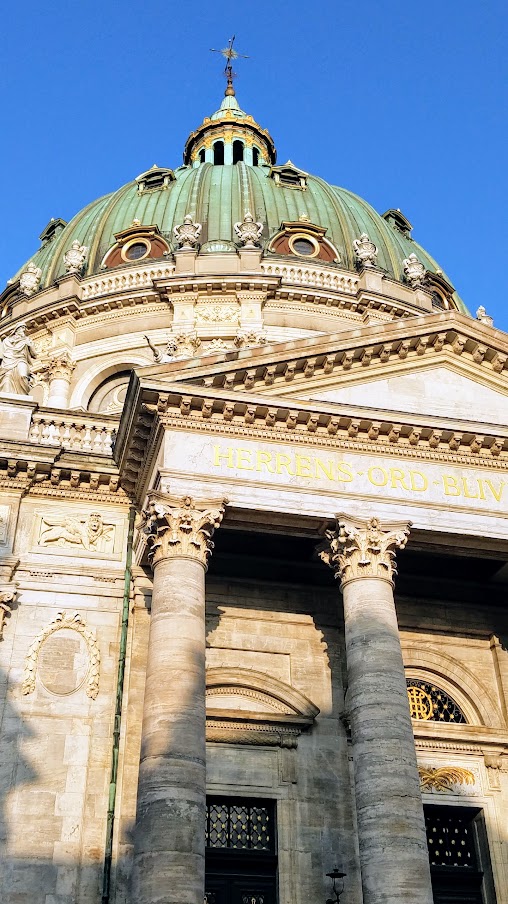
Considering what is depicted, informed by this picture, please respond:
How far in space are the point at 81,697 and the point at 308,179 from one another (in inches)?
996

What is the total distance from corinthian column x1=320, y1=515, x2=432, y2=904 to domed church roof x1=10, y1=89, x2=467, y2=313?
16941 mm

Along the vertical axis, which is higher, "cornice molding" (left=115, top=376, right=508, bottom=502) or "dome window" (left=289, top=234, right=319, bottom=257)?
"dome window" (left=289, top=234, right=319, bottom=257)

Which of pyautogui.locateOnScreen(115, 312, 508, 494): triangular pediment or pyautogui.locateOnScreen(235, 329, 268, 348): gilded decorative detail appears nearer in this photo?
pyautogui.locateOnScreen(115, 312, 508, 494): triangular pediment

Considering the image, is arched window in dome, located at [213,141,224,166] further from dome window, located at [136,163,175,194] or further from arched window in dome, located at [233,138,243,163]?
dome window, located at [136,163,175,194]

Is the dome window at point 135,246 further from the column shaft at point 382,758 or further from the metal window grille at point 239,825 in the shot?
the metal window grille at point 239,825

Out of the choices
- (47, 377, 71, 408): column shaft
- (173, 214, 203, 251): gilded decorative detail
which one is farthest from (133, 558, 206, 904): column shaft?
(173, 214, 203, 251): gilded decorative detail

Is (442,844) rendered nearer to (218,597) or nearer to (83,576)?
(218,597)

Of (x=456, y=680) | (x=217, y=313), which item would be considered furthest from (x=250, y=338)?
(x=456, y=680)

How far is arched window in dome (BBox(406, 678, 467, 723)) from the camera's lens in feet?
61.9

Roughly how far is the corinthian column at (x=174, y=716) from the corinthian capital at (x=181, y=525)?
0.01 meters

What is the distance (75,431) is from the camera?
18.9 m

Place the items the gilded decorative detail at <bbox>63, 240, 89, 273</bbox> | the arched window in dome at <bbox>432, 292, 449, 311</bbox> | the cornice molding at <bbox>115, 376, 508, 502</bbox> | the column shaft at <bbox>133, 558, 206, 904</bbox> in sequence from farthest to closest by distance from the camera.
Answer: the arched window in dome at <bbox>432, 292, 449, 311</bbox>
the gilded decorative detail at <bbox>63, 240, 89, 273</bbox>
the cornice molding at <bbox>115, 376, 508, 502</bbox>
the column shaft at <bbox>133, 558, 206, 904</bbox>

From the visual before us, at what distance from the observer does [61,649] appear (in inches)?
656

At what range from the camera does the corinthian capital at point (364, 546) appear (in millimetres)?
15727
